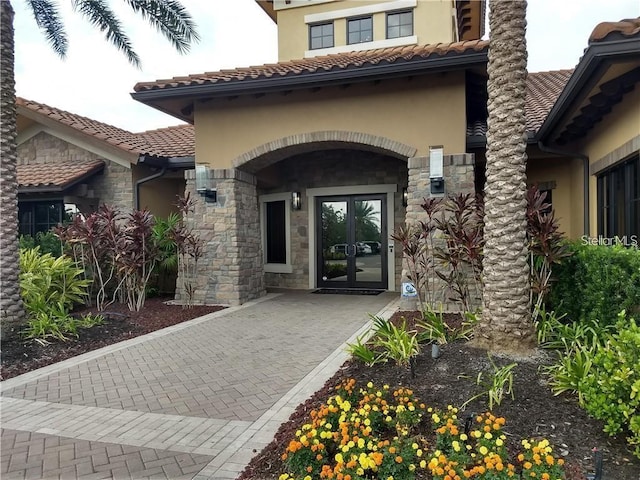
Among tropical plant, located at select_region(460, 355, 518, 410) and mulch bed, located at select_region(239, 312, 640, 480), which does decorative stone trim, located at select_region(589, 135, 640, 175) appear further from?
tropical plant, located at select_region(460, 355, 518, 410)

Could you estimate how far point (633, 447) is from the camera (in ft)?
10.5

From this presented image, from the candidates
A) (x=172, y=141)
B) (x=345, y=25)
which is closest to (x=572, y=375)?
(x=172, y=141)

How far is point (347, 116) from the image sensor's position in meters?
9.44

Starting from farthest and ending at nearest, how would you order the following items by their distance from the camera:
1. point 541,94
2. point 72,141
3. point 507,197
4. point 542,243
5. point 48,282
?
Result: point 72,141
point 541,94
point 48,282
point 542,243
point 507,197

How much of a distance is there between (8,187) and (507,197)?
7.20m

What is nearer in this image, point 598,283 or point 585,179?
point 598,283

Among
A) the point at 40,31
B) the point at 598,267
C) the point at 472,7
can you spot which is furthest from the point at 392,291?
the point at 472,7

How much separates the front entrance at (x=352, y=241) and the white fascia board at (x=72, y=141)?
5.51 meters

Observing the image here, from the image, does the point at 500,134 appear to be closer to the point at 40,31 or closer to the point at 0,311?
the point at 0,311

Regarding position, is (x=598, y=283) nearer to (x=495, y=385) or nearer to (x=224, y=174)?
(x=495, y=385)

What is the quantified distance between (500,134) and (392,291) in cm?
759

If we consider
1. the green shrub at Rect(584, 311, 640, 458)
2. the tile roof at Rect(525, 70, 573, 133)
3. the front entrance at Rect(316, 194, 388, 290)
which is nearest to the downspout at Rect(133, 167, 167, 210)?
the front entrance at Rect(316, 194, 388, 290)

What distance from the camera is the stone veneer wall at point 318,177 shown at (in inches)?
477

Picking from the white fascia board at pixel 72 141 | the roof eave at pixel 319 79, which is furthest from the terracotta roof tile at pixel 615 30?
the white fascia board at pixel 72 141
